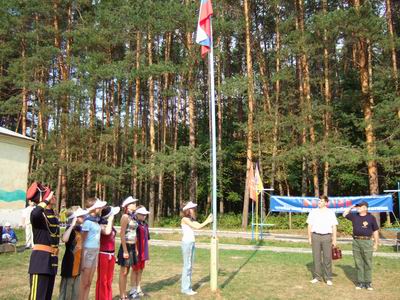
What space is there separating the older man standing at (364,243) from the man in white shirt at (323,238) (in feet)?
1.55

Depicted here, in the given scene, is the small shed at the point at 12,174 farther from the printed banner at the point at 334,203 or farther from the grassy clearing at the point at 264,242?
the printed banner at the point at 334,203

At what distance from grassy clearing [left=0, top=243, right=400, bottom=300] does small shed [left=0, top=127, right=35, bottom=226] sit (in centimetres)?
768

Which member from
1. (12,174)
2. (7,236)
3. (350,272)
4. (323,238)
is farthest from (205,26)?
(12,174)

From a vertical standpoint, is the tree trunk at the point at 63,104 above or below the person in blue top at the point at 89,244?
above

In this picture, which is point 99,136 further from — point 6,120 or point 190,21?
point 6,120

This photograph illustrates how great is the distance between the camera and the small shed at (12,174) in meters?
19.5

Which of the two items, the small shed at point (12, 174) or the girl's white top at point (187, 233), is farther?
the small shed at point (12, 174)

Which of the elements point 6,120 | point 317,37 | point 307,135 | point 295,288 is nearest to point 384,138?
point 307,135

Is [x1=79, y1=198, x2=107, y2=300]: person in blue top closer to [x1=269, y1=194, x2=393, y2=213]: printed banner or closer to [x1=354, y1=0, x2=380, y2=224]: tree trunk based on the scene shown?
[x1=269, y1=194, x2=393, y2=213]: printed banner

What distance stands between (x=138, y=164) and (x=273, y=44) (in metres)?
16.9

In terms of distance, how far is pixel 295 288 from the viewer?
818 cm

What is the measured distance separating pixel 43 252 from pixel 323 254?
237 inches

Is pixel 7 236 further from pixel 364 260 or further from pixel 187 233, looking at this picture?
pixel 364 260

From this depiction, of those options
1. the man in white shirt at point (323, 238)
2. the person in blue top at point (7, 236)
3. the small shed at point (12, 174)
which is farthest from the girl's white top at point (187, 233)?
the small shed at point (12, 174)
